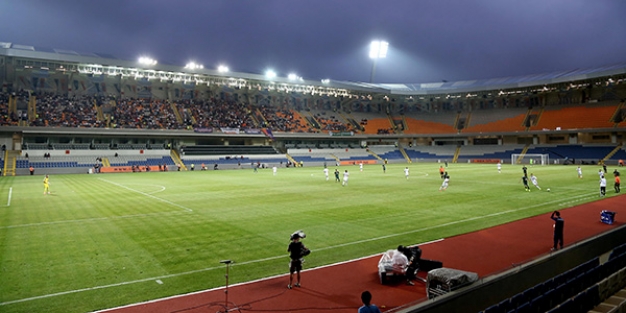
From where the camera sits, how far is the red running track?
7883mm

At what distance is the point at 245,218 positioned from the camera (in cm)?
1791

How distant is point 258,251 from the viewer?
12.3 m

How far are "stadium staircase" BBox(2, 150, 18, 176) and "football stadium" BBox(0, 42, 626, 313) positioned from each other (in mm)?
199

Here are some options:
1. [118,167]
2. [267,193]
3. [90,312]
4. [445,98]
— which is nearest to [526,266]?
[90,312]

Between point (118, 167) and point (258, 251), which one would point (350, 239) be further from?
point (118, 167)

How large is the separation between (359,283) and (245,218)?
9.72m

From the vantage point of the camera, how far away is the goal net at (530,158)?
66.4 metres

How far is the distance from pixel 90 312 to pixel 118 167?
5337 centimetres

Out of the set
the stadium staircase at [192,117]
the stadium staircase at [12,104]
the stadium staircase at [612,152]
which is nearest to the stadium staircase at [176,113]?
the stadium staircase at [192,117]

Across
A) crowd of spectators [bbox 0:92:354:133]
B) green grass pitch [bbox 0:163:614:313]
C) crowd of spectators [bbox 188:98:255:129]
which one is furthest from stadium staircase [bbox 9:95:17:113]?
green grass pitch [bbox 0:163:614:313]

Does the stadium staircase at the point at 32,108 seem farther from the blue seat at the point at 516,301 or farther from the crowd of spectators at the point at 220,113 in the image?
the blue seat at the point at 516,301

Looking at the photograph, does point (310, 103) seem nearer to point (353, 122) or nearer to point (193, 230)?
point (353, 122)

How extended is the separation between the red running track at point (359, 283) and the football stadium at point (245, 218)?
61 mm

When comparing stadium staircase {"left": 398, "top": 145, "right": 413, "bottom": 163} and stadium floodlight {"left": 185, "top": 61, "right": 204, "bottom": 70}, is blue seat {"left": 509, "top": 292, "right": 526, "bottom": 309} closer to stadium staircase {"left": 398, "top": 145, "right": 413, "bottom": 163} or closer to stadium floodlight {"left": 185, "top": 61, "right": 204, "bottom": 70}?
stadium floodlight {"left": 185, "top": 61, "right": 204, "bottom": 70}
